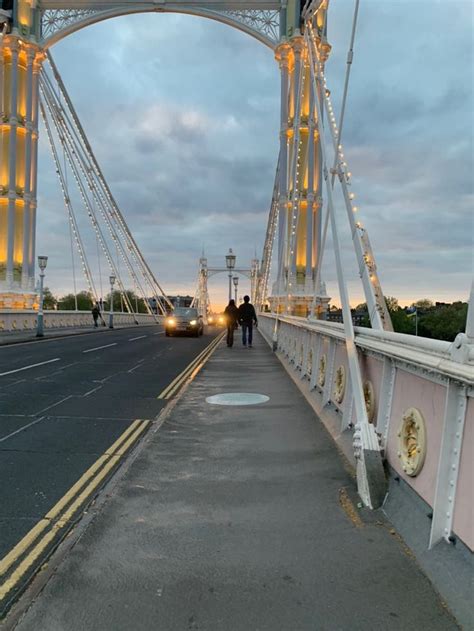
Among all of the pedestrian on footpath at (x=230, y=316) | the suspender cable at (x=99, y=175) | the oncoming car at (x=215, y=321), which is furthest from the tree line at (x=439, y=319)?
the oncoming car at (x=215, y=321)

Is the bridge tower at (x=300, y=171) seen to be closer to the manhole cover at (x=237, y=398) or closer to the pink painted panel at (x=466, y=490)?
the manhole cover at (x=237, y=398)

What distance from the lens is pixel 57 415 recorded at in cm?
783

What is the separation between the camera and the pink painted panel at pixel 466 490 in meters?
2.84

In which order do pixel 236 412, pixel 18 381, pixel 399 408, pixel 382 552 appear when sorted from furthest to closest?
pixel 18 381 < pixel 236 412 < pixel 399 408 < pixel 382 552

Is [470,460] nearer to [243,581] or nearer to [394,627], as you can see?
[394,627]

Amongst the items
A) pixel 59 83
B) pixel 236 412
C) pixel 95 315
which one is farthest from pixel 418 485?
pixel 59 83

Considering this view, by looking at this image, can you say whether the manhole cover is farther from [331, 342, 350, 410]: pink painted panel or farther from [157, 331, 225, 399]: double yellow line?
[331, 342, 350, 410]: pink painted panel

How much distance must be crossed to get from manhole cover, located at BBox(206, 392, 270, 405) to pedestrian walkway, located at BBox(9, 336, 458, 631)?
3075 millimetres

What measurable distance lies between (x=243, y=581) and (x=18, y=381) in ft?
29.9

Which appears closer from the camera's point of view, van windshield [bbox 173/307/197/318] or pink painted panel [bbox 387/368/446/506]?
pink painted panel [bbox 387/368/446/506]

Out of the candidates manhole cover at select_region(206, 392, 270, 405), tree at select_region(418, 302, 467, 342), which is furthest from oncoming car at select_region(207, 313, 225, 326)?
tree at select_region(418, 302, 467, 342)

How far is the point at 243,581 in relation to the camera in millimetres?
3164

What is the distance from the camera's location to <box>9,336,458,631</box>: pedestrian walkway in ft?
9.23

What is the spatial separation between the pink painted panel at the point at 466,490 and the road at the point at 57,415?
2861 millimetres
